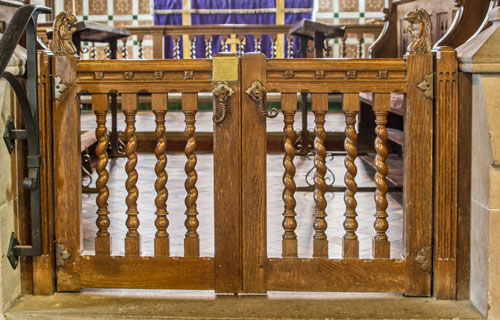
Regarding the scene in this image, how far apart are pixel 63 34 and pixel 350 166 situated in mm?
1129

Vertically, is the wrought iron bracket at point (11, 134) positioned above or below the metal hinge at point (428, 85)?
below

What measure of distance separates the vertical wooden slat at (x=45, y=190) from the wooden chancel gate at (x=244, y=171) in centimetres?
3

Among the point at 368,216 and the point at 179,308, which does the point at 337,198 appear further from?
the point at 179,308

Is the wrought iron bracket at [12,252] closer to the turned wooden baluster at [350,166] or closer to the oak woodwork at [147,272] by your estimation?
the oak woodwork at [147,272]

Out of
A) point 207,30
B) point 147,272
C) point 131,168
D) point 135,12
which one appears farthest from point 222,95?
point 135,12

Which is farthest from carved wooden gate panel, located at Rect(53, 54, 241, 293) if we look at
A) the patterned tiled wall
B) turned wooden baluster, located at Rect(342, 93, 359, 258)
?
the patterned tiled wall

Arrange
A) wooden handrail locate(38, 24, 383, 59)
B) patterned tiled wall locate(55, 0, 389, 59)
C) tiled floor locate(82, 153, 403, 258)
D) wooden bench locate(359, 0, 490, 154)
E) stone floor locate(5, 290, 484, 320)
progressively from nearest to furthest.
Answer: stone floor locate(5, 290, 484, 320), tiled floor locate(82, 153, 403, 258), wooden bench locate(359, 0, 490, 154), wooden handrail locate(38, 24, 383, 59), patterned tiled wall locate(55, 0, 389, 59)

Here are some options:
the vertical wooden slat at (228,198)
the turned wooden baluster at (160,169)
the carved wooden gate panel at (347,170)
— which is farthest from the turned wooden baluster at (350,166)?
the turned wooden baluster at (160,169)

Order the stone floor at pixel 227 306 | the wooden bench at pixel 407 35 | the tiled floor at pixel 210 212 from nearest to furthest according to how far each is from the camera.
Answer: the stone floor at pixel 227 306, the tiled floor at pixel 210 212, the wooden bench at pixel 407 35

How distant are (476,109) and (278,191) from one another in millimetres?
2294

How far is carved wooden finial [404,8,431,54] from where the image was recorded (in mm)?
2525

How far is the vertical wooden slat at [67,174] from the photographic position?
2.62m

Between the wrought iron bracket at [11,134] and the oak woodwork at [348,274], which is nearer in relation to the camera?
the wrought iron bracket at [11,134]

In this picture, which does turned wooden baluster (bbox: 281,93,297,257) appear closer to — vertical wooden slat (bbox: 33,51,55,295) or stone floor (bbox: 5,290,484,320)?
stone floor (bbox: 5,290,484,320)
